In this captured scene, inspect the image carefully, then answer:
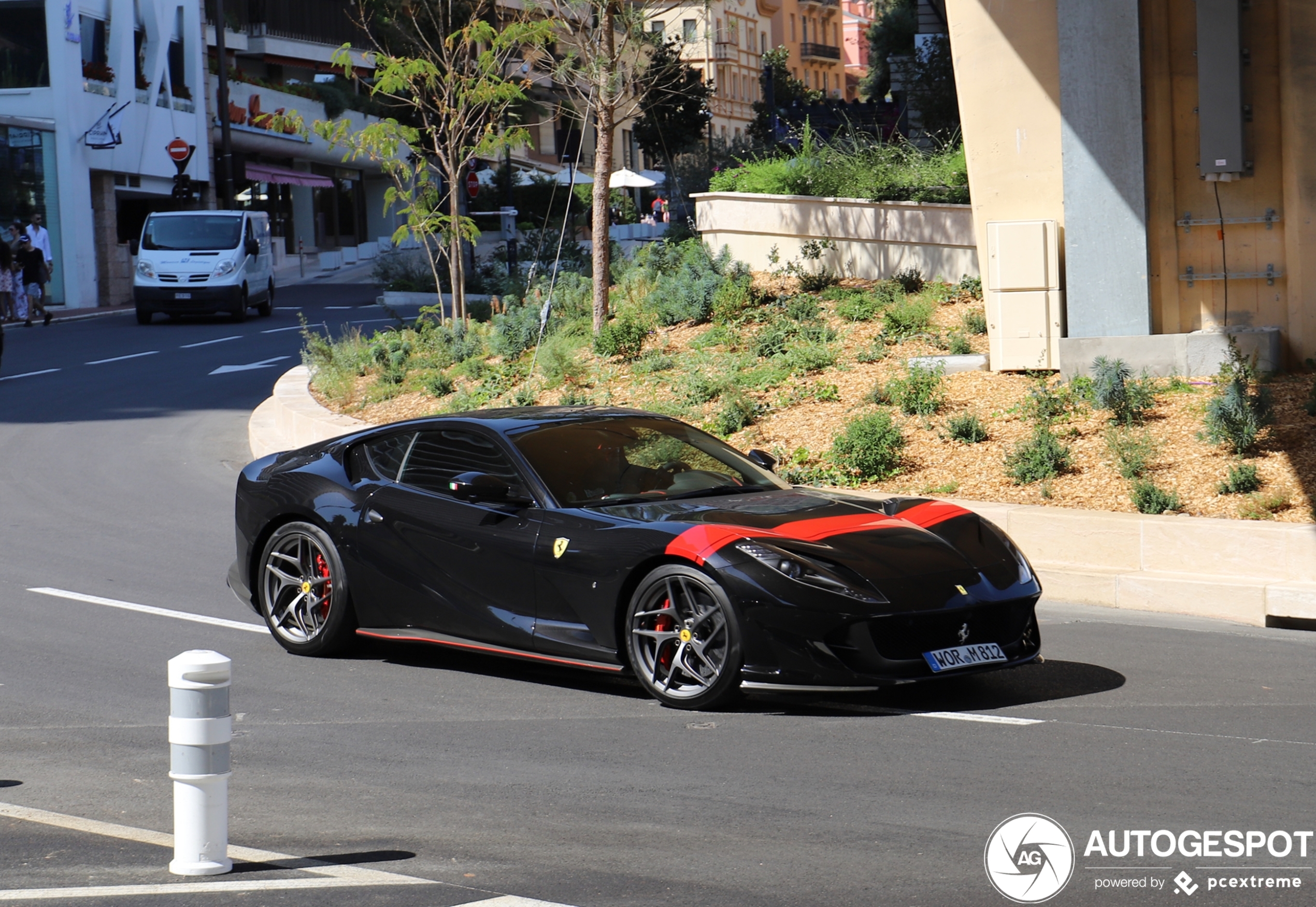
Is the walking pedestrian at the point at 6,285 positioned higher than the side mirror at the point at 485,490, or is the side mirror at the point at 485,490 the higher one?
the walking pedestrian at the point at 6,285

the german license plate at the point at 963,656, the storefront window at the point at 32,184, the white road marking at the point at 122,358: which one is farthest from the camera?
the storefront window at the point at 32,184

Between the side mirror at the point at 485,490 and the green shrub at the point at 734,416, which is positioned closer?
the side mirror at the point at 485,490

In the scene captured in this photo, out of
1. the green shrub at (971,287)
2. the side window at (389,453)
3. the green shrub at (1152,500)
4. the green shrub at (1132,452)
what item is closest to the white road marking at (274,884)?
the side window at (389,453)

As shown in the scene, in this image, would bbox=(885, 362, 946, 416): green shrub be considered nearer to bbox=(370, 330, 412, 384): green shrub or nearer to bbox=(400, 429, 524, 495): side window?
bbox=(400, 429, 524, 495): side window

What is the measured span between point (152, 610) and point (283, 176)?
5064 centimetres

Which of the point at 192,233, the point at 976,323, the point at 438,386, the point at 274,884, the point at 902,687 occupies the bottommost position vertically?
the point at 902,687

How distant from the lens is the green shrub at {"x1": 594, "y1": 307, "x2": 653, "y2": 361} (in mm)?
16062

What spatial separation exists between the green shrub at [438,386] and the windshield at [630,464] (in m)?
8.24

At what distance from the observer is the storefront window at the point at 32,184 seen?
122 feet

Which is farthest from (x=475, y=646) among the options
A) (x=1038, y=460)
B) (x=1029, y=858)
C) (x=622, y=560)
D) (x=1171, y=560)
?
(x=1038, y=460)

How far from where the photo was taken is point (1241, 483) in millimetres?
10164

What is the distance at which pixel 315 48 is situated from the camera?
211 feet

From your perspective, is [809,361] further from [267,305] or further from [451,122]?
[267,305]

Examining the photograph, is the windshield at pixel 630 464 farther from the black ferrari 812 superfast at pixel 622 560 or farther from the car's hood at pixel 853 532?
the car's hood at pixel 853 532
